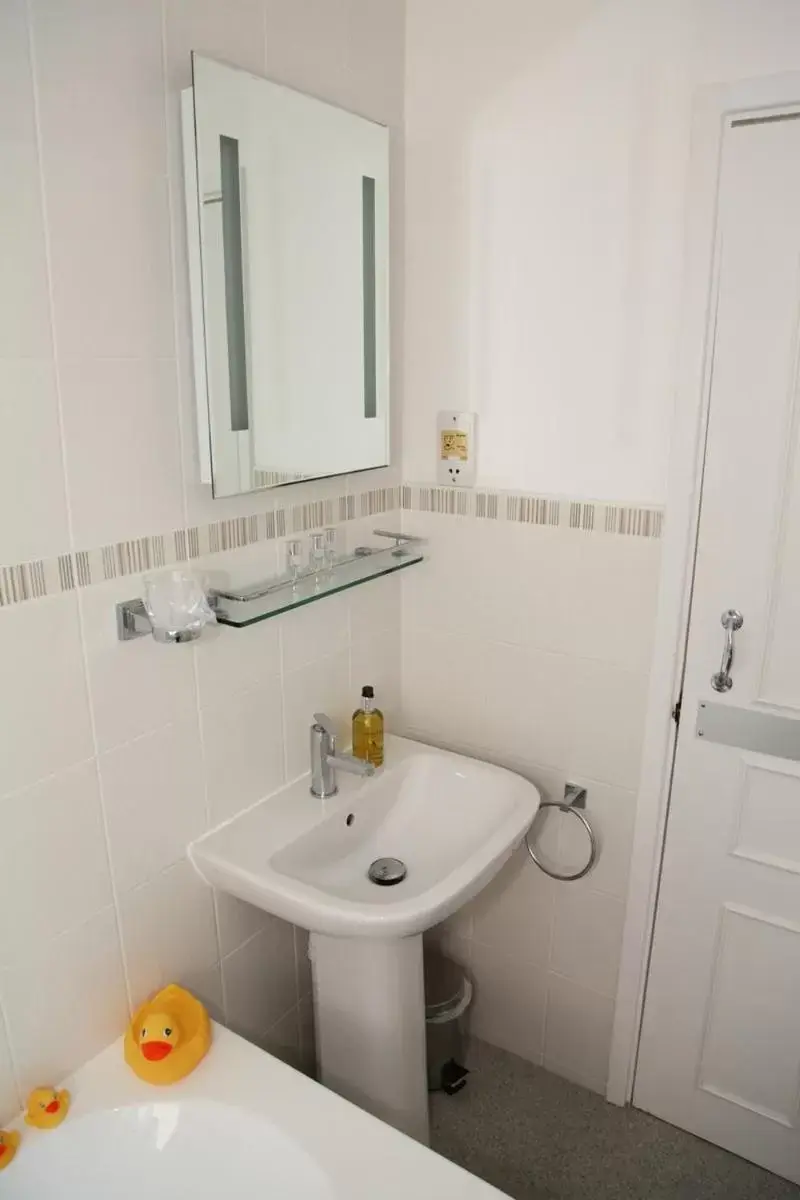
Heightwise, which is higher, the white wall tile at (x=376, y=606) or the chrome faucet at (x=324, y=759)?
the white wall tile at (x=376, y=606)

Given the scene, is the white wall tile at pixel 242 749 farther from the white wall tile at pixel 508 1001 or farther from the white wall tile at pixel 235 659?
the white wall tile at pixel 508 1001

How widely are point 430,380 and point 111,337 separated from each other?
2.49 ft

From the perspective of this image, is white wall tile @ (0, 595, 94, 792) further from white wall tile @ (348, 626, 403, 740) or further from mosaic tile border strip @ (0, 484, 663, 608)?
white wall tile @ (348, 626, 403, 740)

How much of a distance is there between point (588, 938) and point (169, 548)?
1.28m

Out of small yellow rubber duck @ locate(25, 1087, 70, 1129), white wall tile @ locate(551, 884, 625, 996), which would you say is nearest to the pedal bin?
white wall tile @ locate(551, 884, 625, 996)

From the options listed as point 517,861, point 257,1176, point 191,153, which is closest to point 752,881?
point 517,861

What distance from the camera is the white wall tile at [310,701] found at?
1682 millimetres

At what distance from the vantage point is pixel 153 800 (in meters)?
1.41

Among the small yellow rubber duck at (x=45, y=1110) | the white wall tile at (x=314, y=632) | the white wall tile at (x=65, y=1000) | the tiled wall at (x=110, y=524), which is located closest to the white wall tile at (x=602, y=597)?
the white wall tile at (x=314, y=632)

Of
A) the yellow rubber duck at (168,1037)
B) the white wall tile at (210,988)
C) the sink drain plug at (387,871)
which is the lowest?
the white wall tile at (210,988)

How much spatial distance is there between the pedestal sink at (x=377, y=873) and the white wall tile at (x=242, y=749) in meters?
0.04

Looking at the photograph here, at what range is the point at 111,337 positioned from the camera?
4.00 ft

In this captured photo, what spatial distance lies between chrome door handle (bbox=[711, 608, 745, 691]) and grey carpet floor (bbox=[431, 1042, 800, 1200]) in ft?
3.49

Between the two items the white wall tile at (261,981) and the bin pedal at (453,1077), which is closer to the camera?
the white wall tile at (261,981)
